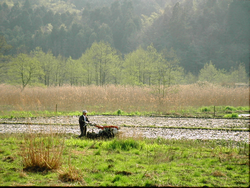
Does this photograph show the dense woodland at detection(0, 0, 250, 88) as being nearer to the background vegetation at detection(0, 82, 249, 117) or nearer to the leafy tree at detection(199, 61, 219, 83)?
the leafy tree at detection(199, 61, 219, 83)

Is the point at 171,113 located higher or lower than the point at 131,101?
lower

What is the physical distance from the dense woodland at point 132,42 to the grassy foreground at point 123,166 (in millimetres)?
30191

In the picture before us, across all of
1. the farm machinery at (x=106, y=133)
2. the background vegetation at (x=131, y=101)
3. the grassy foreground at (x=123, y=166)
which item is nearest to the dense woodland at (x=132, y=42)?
the background vegetation at (x=131, y=101)

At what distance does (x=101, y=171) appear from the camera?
21.7 feet

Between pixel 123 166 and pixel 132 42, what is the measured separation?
93.1 meters

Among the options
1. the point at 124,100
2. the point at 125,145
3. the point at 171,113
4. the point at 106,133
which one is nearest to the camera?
the point at 125,145

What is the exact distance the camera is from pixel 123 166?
22.9 feet

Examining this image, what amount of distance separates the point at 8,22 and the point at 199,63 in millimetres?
84762

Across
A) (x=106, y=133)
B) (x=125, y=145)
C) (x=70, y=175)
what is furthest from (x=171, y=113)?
(x=70, y=175)

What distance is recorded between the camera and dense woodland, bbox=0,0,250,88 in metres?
49.2

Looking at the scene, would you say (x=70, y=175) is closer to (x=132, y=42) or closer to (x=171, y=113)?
(x=171, y=113)

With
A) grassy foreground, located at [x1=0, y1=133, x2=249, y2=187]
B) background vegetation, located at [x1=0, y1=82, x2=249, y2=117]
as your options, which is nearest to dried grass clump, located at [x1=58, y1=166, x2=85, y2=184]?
grassy foreground, located at [x1=0, y1=133, x2=249, y2=187]

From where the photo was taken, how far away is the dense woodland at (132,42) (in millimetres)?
49156

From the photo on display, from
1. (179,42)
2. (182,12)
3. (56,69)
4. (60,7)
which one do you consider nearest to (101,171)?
(56,69)
